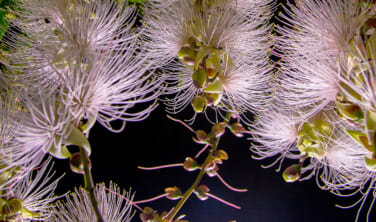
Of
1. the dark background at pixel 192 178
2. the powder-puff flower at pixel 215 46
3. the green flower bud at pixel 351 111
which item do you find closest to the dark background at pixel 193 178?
the dark background at pixel 192 178

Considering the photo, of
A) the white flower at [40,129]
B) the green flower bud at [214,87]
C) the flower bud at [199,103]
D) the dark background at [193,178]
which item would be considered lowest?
the dark background at [193,178]

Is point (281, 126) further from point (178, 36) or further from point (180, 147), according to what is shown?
point (180, 147)

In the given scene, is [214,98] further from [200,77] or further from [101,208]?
[101,208]

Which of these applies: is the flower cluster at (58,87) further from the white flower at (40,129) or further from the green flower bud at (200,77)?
the green flower bud at (200,77)

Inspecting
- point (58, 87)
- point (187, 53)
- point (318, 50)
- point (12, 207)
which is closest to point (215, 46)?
point (187, 53)

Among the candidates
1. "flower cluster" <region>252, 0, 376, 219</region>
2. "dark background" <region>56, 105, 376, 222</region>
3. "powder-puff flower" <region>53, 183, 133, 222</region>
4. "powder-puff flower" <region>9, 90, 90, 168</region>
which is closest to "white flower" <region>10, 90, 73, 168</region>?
"powder-puff flower" <region>9, 90, 90, 168</region>

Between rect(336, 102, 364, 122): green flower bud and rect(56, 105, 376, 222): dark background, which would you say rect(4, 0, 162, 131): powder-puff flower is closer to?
rect(336, 102, 364, 122): green flower bud
